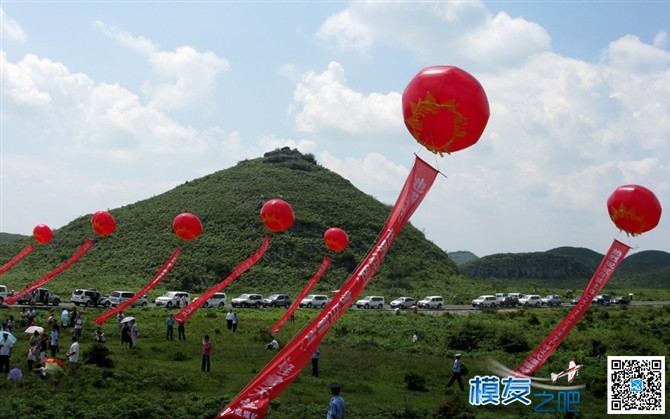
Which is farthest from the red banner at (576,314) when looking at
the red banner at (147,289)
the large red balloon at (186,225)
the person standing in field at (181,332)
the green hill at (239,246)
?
the green hill at (239,246)

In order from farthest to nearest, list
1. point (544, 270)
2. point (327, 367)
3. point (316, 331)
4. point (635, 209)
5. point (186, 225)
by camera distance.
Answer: point (544, 270), point (186, 225), point (327, 367), point (635, 209), point (316, 331)

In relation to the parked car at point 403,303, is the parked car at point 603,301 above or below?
above

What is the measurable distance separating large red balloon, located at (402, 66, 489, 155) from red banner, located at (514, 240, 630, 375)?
8.95 metres

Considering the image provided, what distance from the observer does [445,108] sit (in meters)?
11.9

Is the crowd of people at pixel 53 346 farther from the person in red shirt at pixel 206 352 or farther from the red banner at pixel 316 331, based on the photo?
the red banner at pixel 316 331

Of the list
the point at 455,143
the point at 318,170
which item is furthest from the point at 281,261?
the point at 455,143

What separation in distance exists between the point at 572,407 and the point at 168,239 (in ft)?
235

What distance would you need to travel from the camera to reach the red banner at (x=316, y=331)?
1060 centimetres

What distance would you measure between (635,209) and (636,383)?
16.7 ft

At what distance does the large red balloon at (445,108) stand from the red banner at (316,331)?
63 cm

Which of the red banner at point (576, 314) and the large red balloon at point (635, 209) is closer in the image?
the large red balloon at point (635, 209)

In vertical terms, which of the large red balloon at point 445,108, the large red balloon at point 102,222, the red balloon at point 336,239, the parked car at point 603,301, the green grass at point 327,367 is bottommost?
the green grass at point 327,367

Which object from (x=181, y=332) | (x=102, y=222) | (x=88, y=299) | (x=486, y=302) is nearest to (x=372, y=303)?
(x=486, y=302)

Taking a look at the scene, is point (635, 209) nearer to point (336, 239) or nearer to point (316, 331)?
point (316, 331)
